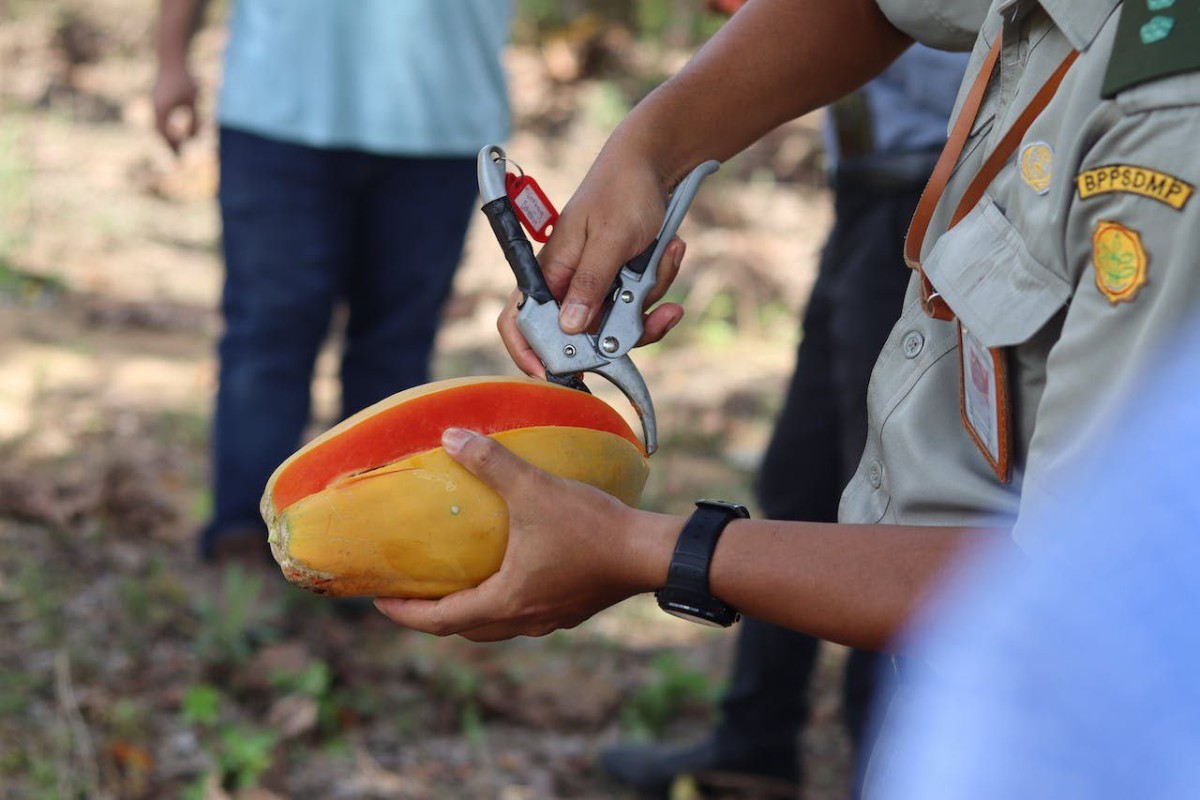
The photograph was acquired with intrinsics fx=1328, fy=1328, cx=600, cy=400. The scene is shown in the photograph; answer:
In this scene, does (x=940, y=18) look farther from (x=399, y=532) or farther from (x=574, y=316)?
(x=399, y=532)

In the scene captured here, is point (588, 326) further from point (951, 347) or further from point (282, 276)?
point (282, 276)

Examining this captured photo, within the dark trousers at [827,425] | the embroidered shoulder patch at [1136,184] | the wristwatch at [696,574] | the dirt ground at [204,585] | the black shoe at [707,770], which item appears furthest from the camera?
the black shoe at [707,770]

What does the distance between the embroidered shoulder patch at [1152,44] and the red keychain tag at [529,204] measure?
0.79 meters

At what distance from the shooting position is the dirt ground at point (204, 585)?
2801 millimetres

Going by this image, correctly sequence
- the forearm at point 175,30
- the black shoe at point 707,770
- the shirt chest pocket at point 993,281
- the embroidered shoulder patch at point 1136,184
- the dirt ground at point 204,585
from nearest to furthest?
the embroidered shoulder patch at point 1136,184, the shirt chest pocket at point 993,281, the dirt ground at point 204,585, the black shoe at point 707,770, the forearm at point 175,30

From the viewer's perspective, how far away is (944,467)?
133 cm

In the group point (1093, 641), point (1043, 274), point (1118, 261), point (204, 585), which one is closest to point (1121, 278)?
point (1118, 261)

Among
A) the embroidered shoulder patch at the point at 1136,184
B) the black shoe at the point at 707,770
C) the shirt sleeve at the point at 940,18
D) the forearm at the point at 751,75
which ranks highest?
the shirt sleeve at the point at 940,18

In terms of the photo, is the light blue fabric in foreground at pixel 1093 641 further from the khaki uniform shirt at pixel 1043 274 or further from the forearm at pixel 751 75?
the forearm at pixel 751 75

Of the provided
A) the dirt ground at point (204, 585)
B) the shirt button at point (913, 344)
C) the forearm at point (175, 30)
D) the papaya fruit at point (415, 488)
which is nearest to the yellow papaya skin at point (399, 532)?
the papaya fruit at point (415, 488)

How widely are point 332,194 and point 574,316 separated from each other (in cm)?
186

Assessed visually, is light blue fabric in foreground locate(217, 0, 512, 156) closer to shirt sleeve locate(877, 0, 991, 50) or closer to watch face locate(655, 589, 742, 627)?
shirt sleeve locate(877, 0, 991, 50)

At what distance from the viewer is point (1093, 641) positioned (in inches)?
43.4

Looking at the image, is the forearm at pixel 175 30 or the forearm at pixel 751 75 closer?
the forearm at pixel 751 75
